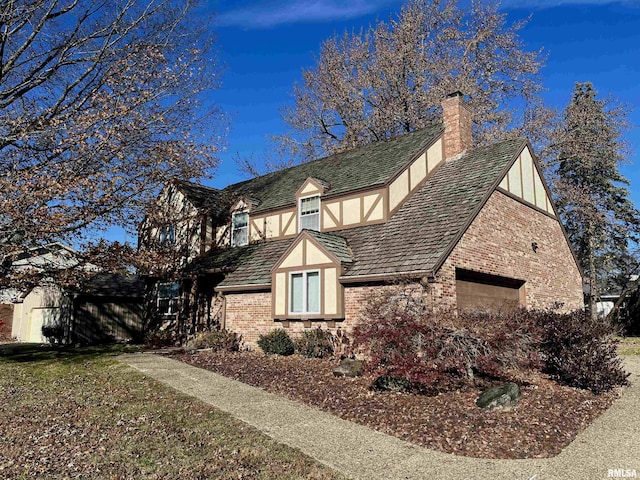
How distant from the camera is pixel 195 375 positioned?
39.4 ft

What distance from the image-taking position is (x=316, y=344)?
13.7 m

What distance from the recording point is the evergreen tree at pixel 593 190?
96.0 feet

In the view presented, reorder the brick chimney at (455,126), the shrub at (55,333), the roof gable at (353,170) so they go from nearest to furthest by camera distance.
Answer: the roof gable at (353,170), the brick chimney at (455,126), the shrub at (55,333)

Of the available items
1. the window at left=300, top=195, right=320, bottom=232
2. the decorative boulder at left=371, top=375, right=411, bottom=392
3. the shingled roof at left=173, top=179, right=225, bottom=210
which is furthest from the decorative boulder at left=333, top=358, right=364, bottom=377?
the shingled roof at left=173, top=179, right=225, bottom=210

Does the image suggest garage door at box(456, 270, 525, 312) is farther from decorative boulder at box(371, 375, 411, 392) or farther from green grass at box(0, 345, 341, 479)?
green grass at box(0, 345, 341, 479)

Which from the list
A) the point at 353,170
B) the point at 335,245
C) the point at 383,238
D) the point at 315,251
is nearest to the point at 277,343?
the point at 315,251

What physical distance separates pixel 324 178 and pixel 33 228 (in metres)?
10.9

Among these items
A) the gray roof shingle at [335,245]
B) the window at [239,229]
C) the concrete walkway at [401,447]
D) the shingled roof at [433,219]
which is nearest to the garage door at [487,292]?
the shingled roof at [433,219]

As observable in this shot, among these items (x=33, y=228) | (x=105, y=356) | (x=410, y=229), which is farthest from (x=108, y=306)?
(x=410, y=229)

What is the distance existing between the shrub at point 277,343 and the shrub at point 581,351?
7.16 meters

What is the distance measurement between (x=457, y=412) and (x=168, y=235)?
1806 centimetres

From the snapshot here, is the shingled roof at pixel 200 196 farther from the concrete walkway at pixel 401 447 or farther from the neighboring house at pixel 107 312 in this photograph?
the concrete walkway at pixel 401 447

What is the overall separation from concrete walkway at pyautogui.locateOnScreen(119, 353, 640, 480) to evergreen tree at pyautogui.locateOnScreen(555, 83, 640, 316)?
2224 centimetres

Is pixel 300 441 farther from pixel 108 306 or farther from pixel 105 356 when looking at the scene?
pixel 108 306
